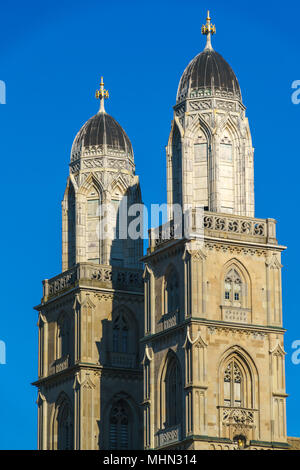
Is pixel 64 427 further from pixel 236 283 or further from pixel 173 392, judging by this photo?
pixel 236 283

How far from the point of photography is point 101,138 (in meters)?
116

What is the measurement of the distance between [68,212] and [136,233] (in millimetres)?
4578

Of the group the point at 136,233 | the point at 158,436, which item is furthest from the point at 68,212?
the point at 158,436

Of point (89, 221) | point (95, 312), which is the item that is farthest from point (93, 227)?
point (95, 312)

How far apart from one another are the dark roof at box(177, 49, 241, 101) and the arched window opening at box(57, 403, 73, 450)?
1949 centimetres

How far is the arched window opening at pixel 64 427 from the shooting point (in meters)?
110

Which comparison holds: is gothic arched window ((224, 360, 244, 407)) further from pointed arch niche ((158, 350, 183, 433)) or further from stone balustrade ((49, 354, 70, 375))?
stone balustrade ((49, 354, 70, 375))

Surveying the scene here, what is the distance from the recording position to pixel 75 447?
108m

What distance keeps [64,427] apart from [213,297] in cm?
1621
